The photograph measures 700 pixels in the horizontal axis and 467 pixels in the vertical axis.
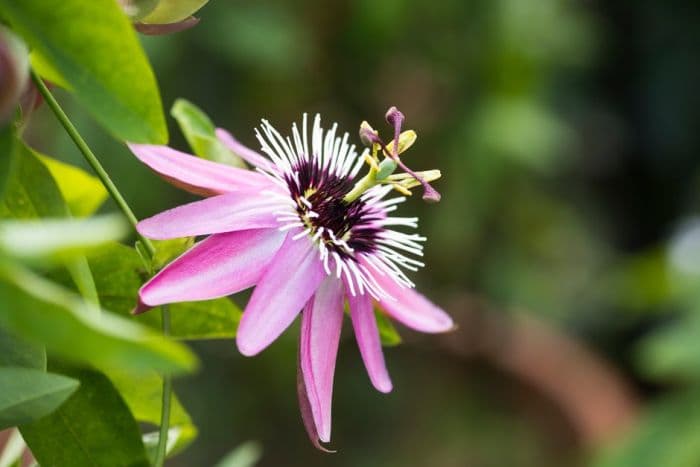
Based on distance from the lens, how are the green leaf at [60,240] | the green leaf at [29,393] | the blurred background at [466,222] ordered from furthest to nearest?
the blurred background at [466,222] → the green leaf at [29,393] → the green leaf at [60,240]

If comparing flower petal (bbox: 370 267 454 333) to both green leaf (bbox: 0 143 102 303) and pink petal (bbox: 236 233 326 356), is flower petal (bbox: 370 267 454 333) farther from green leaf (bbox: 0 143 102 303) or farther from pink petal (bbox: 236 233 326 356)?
green leaf (bbox: 0 143 102 303)

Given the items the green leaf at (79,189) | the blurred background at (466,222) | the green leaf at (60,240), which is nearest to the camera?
the green leaf at (60,240)

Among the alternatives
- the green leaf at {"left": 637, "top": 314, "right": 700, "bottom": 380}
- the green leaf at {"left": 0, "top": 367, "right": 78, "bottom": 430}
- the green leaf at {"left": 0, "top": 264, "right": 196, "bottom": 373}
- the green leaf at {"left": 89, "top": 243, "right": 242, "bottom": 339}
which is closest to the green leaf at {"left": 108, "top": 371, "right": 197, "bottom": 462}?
the green leaf at {"left": 89, "top": 243, "right": 242, "bottom": 339}

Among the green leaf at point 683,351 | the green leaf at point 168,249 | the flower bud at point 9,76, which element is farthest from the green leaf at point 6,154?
the green leaf at point 683,351

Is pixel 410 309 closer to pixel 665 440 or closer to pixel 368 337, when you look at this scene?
pixel 368 337

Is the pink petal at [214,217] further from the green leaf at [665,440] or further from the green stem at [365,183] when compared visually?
the green leaf at [665,440]

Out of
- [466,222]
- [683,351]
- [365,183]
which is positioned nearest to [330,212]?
[365,183]

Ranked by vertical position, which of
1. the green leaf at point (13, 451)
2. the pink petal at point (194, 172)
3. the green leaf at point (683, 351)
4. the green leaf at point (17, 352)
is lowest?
the green leaf at point (13, 451)
